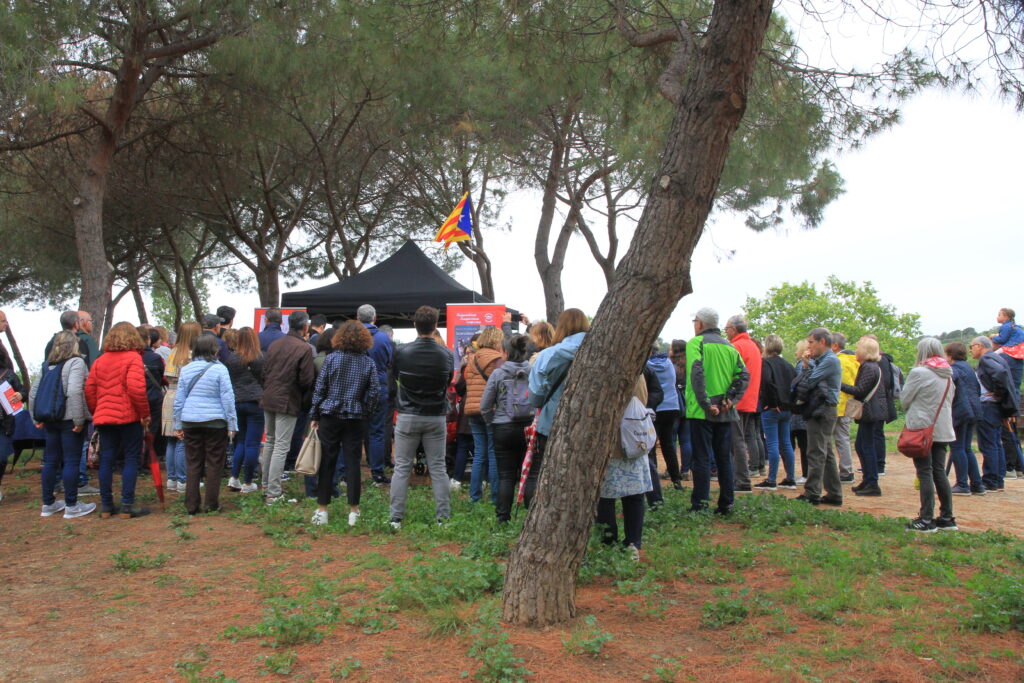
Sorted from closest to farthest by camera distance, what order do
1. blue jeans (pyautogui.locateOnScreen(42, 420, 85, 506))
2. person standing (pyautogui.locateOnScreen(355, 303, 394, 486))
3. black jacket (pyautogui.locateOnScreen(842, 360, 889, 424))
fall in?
blue jeans (pyautogui.locateOnScreen(42, 420, 85, 506)) → black jacket (pyautogui.locateOnScreen(842, 360, 889, 424)) → person standing (pyautogui.locateOnScreen(355, 303, 394, 486))

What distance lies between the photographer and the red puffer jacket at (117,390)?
6371 millimetres

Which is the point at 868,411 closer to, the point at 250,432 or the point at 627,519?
the point at 627,519

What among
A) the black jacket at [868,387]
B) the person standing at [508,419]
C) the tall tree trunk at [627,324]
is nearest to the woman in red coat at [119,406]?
the person standing at [508,419]

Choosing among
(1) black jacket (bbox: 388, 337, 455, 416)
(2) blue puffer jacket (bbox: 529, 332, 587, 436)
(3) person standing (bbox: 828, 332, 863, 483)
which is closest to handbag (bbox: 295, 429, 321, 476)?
(1) black jacket (bbox: 388, 337, 455, 416)

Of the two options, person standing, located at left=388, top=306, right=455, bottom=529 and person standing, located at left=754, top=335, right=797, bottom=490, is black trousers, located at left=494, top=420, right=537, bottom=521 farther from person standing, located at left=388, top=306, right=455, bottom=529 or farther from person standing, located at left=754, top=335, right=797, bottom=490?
person standing, located at left=754, top=335, right=797, bottom=490

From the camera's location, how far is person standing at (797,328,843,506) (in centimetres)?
690

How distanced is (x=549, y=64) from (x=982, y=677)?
5083 mm

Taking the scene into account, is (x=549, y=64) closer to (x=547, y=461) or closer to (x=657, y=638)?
(x=547, y=461)

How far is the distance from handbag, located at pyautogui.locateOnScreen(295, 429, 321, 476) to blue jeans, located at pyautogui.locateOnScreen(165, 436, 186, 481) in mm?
2066

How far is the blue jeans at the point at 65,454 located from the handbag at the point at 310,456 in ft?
Answer: 6.26

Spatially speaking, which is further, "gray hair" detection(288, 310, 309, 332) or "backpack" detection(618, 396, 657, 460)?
"gray hair" detection(288, 310, 309, 332)

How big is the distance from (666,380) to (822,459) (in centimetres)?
159

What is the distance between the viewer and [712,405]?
6273mm

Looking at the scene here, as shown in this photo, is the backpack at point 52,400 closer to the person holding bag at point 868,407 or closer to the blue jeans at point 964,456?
the person holding bag at point 868,407
